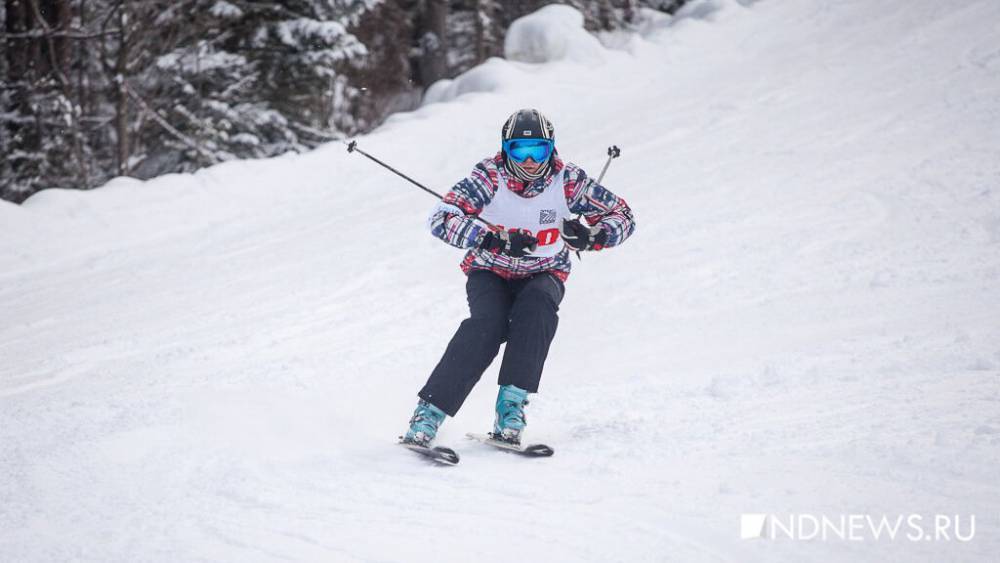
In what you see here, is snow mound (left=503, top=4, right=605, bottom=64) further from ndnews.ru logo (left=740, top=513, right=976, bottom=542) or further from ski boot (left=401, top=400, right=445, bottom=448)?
ndnews.ru logo (left=740, top=513, right=976, bottom=542)

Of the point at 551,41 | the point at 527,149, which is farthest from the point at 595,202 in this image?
the point at 551,41

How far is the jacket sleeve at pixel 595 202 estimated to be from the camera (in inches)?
152

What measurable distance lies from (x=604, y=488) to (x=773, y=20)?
1504cm

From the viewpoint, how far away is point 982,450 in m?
2.91

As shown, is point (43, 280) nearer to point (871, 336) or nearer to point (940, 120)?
point (871, 336)

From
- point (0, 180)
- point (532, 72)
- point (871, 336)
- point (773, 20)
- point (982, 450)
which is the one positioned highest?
point (773, 20)

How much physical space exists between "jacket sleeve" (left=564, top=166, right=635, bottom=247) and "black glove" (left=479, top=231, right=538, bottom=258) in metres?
0.47

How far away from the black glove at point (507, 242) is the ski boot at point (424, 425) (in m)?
0.71

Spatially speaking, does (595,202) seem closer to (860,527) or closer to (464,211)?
Result: (464,211)

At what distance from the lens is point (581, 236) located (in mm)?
3672

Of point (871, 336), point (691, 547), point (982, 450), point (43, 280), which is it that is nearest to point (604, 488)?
point (691, 547)

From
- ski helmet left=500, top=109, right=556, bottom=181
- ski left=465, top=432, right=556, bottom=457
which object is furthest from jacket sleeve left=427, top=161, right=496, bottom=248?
ski left=465, top=432, right=556, bottom=457

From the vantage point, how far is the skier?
347cm

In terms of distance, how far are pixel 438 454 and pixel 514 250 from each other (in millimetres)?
901
